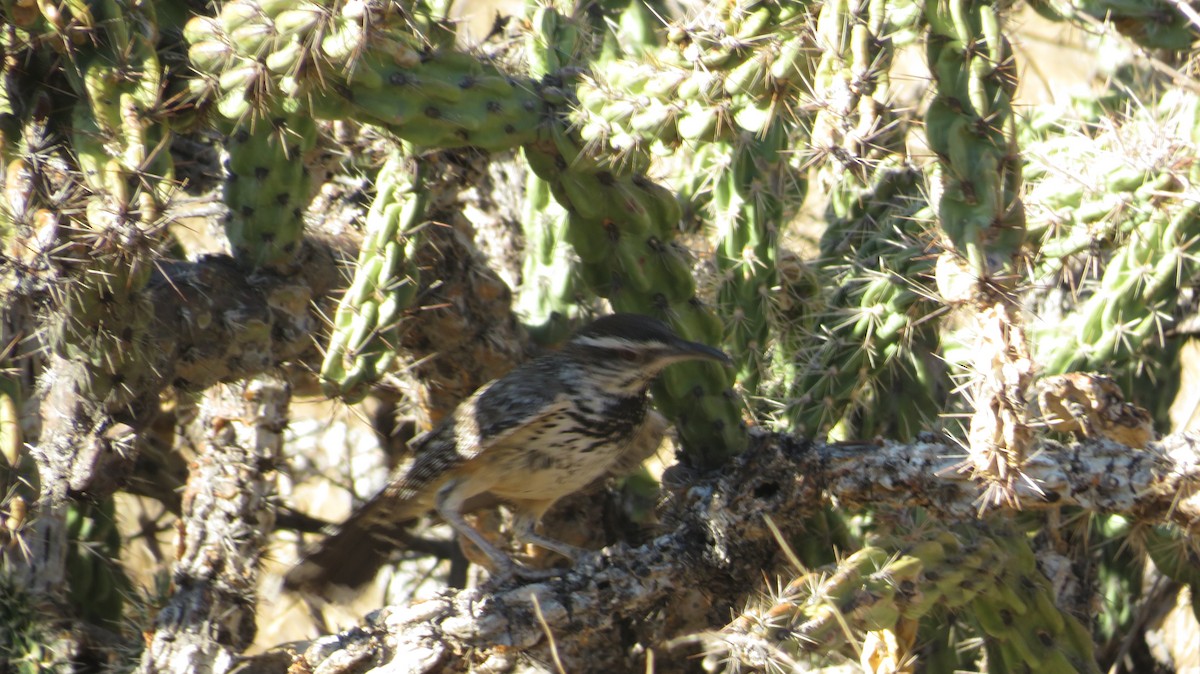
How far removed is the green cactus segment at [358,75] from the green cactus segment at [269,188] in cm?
14

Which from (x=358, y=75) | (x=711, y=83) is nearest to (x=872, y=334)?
(x=711, y=83)

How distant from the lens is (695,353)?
3281 millimetres

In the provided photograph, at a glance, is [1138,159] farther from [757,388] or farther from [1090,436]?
[757,388]

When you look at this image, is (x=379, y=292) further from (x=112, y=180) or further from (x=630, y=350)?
(x=112, y=180)

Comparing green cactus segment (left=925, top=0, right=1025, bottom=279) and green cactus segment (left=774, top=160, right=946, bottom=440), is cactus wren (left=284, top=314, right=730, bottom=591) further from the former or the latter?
green cactus segment (left=925, top=0, right=1025, bottom=279)

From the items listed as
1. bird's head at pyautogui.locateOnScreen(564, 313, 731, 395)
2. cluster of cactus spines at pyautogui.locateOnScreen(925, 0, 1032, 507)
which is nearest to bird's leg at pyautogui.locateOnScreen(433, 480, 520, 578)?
bird's head at pyautogui.locateOnScreen(564, 313, 731, 395)

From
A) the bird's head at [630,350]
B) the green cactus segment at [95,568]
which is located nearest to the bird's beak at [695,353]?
the bird's head at [630,350]

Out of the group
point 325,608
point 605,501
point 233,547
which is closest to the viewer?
point 233,547

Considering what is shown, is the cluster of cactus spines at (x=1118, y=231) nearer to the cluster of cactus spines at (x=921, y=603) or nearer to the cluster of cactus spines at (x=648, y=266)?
the cluster of cactus spines at (x=921, y=603)

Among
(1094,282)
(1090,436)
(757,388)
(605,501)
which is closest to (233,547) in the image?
(605,501)

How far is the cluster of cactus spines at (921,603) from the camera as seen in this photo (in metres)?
2.69

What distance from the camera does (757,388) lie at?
4008mm

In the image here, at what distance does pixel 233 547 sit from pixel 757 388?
5.85 ft

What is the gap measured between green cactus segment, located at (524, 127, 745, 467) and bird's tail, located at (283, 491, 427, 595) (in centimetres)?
94
